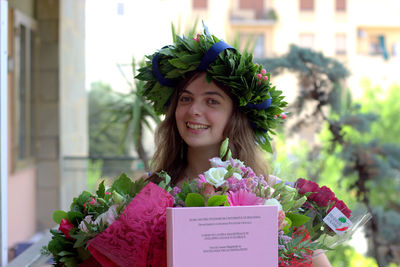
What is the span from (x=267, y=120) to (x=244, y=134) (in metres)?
0.12

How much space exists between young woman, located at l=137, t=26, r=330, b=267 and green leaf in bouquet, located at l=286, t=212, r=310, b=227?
496 mm

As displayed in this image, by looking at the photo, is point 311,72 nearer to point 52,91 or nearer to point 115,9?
point 52,91

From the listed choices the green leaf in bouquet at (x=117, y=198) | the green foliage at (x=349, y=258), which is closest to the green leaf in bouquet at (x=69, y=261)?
the green leaf in bouquet at (x=117, y=198)

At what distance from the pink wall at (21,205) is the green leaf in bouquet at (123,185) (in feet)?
12.8

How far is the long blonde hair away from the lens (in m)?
1.98

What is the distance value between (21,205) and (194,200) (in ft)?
15.7

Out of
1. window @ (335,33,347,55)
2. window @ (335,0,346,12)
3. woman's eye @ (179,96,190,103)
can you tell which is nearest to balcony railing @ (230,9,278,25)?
window @ (335,0,346,12)

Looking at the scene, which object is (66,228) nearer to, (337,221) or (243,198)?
(243,198)

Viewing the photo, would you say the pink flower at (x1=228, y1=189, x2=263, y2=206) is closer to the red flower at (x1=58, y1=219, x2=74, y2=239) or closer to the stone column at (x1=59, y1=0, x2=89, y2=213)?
the red flower at (x1=58, y1=219, x2=74, y2=239)

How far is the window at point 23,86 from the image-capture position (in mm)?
5410

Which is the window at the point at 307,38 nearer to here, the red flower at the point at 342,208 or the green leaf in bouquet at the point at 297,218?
the red flower at the point at 342,208

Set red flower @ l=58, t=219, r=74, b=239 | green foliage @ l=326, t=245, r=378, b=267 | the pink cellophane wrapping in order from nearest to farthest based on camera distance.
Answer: the pink cellophane wrapping < red flower @ l=58, t=219, r=74, b=239 < green foliage @ l=326, t=245, r=378, b=267

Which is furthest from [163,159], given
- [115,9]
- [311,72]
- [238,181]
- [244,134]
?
[115,9]

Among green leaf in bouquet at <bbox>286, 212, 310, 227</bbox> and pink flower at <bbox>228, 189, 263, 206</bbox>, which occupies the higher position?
pink flower at <bbox>228, 189, 263, 206</bbox>
